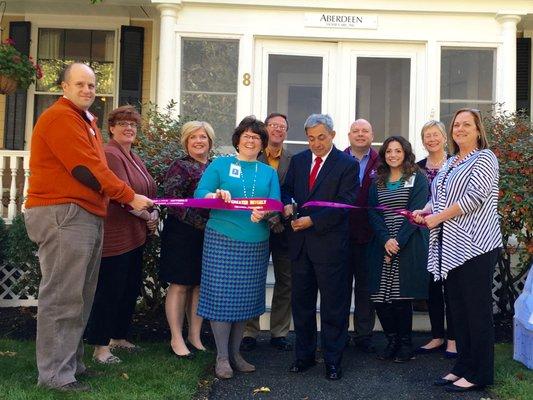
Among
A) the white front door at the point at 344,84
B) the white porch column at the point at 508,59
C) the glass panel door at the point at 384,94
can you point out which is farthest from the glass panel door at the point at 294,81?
the white porch column at the point at 508,59

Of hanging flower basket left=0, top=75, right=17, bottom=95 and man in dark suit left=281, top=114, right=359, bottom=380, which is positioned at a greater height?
hanging flower basket left=0, top=75, right=17, bottom=95

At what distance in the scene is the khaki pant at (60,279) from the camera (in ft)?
13.2

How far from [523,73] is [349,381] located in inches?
254

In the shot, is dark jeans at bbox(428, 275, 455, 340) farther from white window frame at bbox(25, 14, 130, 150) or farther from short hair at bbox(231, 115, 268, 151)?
white window frame at bbox(25, 14, 130, 150)

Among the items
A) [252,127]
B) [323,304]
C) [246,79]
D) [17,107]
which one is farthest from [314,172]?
[17,107]

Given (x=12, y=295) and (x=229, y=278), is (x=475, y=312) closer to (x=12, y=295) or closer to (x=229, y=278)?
(x=229, y=278)

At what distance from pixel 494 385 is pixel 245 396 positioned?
171cm

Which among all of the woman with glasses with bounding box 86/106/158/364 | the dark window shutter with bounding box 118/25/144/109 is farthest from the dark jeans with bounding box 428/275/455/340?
the dark window shutter with bounding box 118/25/144/109

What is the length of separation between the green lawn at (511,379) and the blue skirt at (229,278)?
5.82 feet

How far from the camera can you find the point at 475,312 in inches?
167

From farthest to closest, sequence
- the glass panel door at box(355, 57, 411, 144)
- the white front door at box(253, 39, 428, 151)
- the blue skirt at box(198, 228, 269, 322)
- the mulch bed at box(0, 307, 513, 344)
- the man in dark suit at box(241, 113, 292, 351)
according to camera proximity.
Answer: the glass panel door at box(355, 57, 411, 144)
the white front door at box(253, 39, 428, 151)
the mulch bed at box(0, 307, 513, 344)
the man in dark suit at box(241, 113, 292, 351)
the blue skirt at box(198, 228, 269, 322)

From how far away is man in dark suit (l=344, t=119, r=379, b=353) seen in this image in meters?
5.22

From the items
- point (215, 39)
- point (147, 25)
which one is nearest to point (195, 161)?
point (215, 39)

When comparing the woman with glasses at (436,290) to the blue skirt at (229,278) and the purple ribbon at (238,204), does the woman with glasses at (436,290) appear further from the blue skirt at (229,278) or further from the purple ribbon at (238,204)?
the blue skirt at (229,278)
